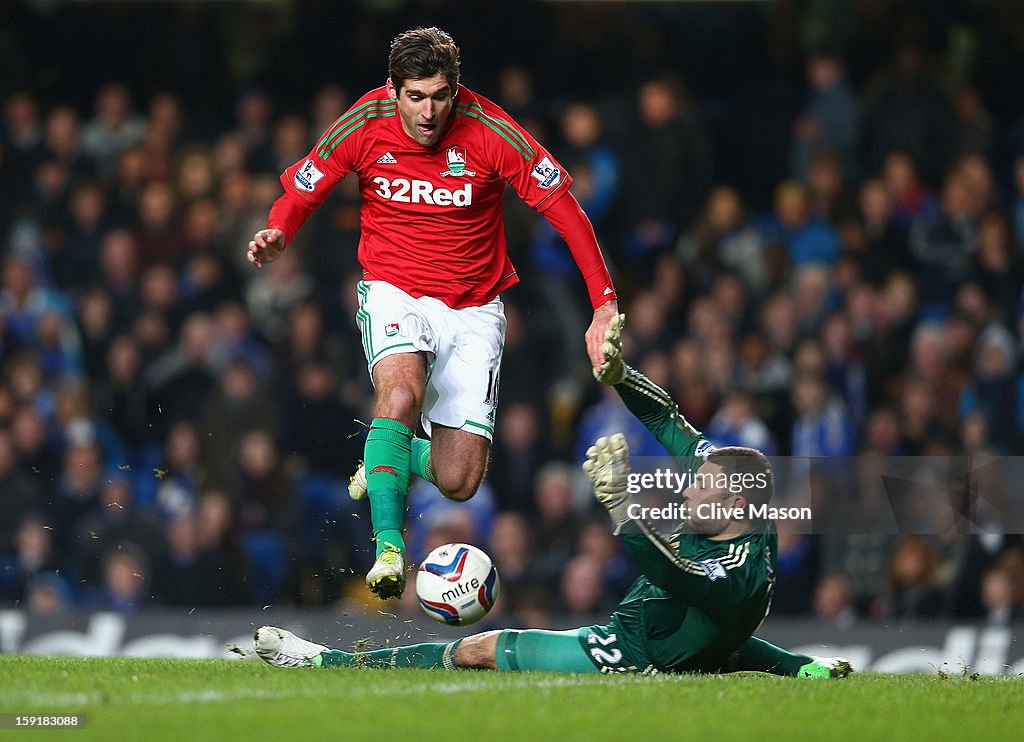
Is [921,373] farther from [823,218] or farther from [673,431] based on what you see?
[673,431]

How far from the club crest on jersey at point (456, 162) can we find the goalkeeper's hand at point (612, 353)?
1.01 meters

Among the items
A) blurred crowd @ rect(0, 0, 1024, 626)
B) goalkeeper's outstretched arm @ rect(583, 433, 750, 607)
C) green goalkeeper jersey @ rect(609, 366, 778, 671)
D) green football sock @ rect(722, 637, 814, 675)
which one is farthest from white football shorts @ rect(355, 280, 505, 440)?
blurred crowd @ rect(0, 0, 1024, 626)

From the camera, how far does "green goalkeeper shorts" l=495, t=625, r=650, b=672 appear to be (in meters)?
6.72

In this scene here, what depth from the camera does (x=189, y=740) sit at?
473cm

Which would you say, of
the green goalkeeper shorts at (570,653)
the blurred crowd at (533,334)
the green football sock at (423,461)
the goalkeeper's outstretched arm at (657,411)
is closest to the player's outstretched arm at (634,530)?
the green goalkeeper shorts at (570,653)

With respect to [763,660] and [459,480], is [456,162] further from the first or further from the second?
[763,660]

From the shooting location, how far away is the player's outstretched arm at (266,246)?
6887 millimetres

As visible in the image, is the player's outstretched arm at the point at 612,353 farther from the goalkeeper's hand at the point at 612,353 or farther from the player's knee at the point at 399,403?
the player's knee at the point at 399,403

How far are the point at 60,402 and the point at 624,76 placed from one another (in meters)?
5.40

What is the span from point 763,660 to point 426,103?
2876mm

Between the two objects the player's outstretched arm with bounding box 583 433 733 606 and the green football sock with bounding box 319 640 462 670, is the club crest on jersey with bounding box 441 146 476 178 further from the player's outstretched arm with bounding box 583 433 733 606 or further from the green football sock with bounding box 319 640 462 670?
the green football sock with bounding box 319 640 462 670

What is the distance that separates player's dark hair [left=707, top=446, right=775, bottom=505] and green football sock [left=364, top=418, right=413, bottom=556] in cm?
131

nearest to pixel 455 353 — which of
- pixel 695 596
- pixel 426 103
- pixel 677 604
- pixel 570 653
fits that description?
pixel 426 103

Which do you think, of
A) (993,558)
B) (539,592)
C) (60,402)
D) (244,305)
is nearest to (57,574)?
(60,402)
